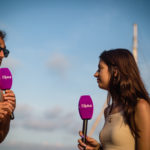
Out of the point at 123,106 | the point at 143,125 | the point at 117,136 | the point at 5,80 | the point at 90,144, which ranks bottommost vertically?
the point at 90,144

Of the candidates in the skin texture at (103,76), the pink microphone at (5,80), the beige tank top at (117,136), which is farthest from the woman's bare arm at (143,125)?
the pink microphone at (5,80)

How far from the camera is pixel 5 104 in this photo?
3.12 meters

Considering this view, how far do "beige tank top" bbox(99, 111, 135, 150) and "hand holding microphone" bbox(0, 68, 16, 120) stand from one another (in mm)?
1156

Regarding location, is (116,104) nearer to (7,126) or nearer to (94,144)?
(94,144)

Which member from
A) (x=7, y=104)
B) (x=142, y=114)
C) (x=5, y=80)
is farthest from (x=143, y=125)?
(x=5, y=80)

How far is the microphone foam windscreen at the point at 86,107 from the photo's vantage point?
9.87 ft

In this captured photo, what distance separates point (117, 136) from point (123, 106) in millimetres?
356

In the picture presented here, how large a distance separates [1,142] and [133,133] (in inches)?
75.5

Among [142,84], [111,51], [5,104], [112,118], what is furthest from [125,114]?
[5,104]

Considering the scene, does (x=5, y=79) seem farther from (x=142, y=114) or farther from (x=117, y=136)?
(x=142, y=114)

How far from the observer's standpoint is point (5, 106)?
310 cm

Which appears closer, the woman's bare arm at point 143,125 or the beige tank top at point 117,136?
the woman's bare arm at point 143,125

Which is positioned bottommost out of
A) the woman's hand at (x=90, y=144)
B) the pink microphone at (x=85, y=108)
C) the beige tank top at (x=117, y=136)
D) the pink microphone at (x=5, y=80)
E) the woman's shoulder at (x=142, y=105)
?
the woman's hand at (x=90, y=144)

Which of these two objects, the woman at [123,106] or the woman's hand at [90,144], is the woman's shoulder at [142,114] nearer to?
the woman at [123,106]
